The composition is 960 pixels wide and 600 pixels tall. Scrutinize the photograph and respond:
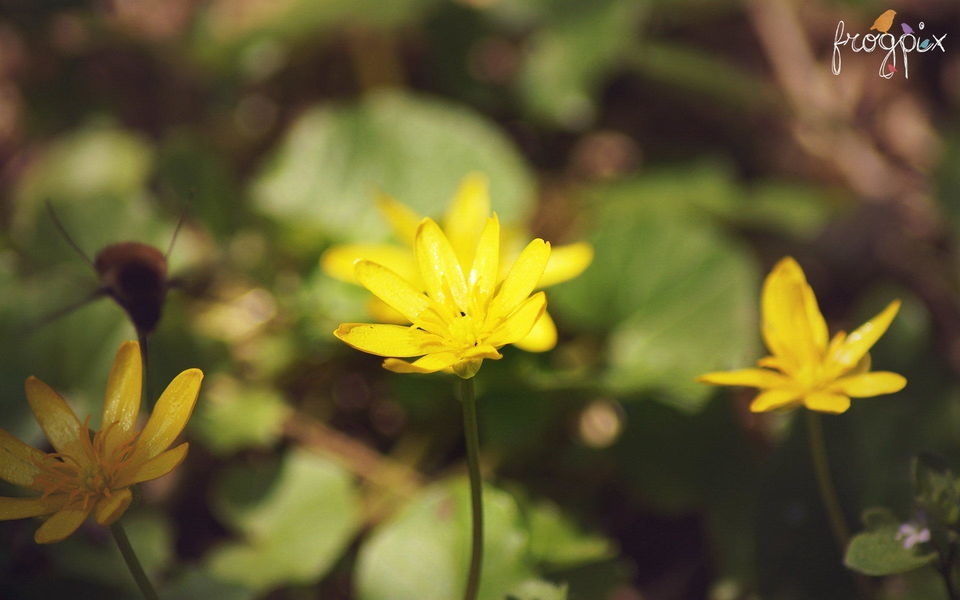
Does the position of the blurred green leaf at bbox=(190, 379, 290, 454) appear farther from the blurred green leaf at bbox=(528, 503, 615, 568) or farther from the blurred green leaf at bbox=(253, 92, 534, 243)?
the blurred green leaf at bbox=(528, 503, 615, 568)

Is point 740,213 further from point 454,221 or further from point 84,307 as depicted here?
point 84,307

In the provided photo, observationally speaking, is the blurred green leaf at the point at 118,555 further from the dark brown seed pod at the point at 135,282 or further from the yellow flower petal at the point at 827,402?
the yellow flower petal at the point at 827,402

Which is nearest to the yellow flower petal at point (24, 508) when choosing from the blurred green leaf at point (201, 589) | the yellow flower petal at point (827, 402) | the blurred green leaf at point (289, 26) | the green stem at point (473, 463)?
the blurred green leaf at point (201, 589)

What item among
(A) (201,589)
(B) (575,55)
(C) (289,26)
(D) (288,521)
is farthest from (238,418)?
(B) (575,55)

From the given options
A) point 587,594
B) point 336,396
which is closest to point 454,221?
point 336,396

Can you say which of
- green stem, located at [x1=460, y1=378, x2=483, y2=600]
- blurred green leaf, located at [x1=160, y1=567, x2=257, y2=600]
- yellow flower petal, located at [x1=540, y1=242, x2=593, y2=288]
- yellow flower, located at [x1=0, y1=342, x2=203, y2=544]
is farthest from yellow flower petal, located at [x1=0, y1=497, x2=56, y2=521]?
yellow flower petal, located at [x1=540, y1=242, x2=593, y2=288]

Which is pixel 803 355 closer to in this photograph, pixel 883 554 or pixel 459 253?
pixel 883 554
